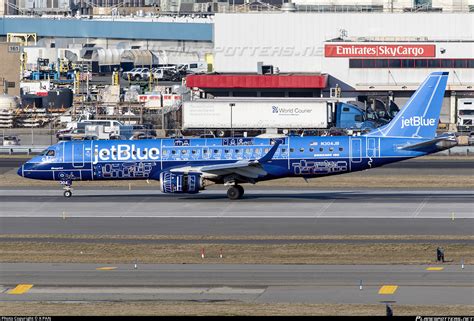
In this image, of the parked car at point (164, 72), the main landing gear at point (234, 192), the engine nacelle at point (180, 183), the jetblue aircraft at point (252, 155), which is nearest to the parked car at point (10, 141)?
the jetblue aircraft at point (252, 155)

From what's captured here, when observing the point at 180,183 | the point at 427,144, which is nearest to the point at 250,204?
the point at 180,183

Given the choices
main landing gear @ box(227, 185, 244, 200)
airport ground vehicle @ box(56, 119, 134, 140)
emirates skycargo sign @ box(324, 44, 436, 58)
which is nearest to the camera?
main landing gear @ box(227, 185, 244, 200)

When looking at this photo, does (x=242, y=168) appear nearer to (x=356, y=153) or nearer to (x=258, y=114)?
(x=356, y=153)

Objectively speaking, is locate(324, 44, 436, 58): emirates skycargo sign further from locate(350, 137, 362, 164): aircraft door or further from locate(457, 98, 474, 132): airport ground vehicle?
locate(350, 137, 362, 164): aircraft door

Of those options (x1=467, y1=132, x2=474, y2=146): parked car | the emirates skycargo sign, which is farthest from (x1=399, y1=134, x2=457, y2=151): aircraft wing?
the emirates skycargo sign

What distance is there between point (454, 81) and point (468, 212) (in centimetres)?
6418

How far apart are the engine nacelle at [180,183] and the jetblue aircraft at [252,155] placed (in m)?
0.05

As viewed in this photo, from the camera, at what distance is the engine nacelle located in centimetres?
5538

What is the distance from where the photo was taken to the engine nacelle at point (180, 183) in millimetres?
55375

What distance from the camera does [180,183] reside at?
55375 millimetres

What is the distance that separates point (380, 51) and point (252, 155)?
2402 inches

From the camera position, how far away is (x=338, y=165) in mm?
56781

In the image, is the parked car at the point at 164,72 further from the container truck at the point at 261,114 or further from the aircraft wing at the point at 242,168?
the aircraft wing at the point at 242,168

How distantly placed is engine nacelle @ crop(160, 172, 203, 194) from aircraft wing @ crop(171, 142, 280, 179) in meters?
0.83
